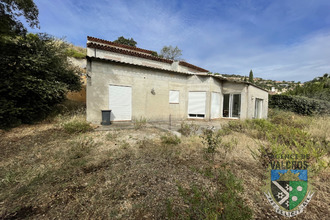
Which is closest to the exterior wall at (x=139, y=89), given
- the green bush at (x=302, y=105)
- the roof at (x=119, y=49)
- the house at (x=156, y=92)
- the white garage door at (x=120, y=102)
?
the house at (x=156, y=92)

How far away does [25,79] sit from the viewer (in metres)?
6.87

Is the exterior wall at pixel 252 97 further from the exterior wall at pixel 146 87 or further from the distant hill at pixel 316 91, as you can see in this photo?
the distant hill at pixel 316 91

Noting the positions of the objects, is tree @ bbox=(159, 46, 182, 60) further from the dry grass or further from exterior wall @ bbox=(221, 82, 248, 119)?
the dry grass

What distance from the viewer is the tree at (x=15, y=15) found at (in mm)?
7008

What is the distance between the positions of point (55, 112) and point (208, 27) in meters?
13.4

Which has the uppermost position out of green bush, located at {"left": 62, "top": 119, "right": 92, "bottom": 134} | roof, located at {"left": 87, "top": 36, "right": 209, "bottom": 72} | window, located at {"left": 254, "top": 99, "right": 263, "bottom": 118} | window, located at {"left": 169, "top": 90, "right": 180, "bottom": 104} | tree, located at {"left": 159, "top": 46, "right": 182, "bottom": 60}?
tree, located at {"left": 159, "top": 46, "right": 182, "bottom": 60}

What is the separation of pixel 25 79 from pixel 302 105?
23.3 m

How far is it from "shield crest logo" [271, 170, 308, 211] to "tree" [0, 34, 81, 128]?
1007 cm

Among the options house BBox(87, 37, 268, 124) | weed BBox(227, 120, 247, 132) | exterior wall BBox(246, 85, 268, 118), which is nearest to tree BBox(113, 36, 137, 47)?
house BBox(87, 37, 268, 124)

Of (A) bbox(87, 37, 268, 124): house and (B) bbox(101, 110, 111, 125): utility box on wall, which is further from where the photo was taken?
(A) bbox(87, 37, 268, 124): house

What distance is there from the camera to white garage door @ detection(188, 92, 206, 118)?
467 inches

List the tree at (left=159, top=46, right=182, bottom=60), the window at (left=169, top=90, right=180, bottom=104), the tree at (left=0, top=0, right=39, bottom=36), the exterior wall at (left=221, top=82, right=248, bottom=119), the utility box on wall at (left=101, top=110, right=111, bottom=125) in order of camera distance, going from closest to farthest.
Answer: the tree at (left=0, top=0, right=39, bottom=36) < the utility box on wall at (left=101, top=110, right=111, bottom=125) < the window at (left=169, top=90, right=180, bottom=104) < the exterior wall at (left=221, top=82, right=248, bottom=119) < the tree at (left=159, top=46, right=182, bottom=60)

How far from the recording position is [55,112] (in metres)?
8.80

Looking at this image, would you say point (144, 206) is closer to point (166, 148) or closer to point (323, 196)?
point (166, 148)
